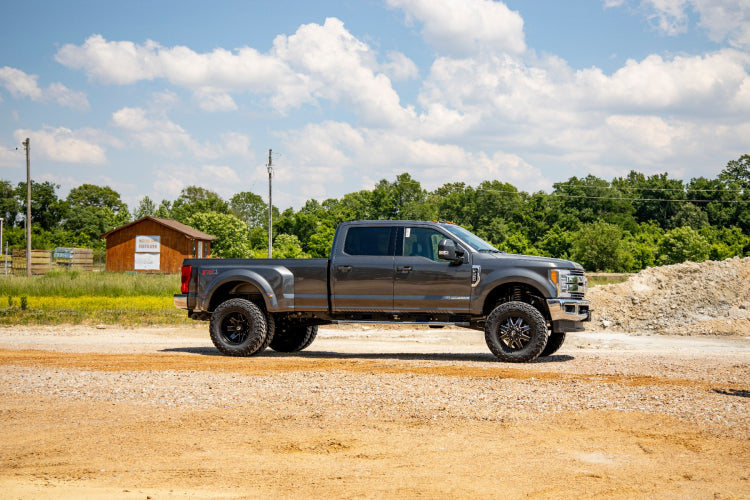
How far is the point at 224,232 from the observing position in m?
93.4

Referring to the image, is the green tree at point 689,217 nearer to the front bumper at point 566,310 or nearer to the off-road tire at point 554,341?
the off-road tire at point 554,341

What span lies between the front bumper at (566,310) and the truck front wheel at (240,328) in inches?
195

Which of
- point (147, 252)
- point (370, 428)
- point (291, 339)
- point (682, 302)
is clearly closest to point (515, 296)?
point (291, 339)

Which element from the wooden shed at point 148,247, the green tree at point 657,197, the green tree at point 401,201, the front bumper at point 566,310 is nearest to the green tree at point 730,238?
the green tree at point 657,197

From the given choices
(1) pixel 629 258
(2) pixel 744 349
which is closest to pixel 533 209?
(1) pixel 629 258

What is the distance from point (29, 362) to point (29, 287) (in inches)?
910

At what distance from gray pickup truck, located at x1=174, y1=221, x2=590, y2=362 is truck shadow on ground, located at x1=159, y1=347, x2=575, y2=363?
44cm

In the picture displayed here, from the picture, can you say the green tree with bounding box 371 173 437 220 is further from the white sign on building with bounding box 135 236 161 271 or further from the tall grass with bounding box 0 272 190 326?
the tall grass with bounding box 0 272 190 326

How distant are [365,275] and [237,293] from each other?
2612 millimetres

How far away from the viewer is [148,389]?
10102 millimetres

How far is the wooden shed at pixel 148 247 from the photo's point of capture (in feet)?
221

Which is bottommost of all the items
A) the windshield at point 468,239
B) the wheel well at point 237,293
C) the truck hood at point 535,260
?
the wheel well at point 237,293

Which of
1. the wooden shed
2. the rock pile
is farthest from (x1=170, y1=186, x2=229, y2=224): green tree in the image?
the rock pile

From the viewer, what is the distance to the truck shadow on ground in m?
14.1
